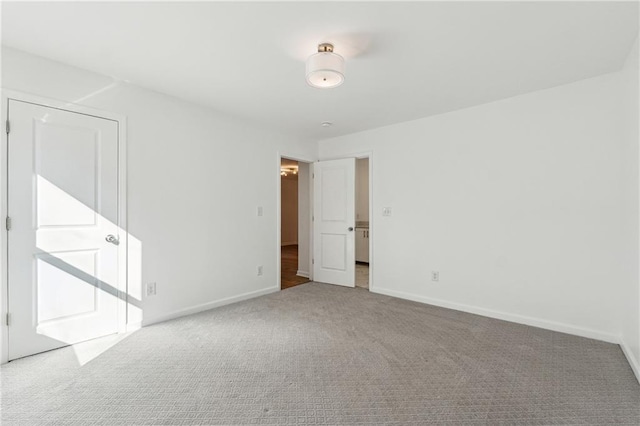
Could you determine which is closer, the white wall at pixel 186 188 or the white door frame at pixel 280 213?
the white wall at pixel 186 188

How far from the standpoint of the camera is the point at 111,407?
73.4 inches

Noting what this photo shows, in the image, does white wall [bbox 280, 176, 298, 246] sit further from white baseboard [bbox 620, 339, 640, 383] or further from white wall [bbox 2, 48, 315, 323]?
white baseboard [bbox 620, 339, 640, 383]

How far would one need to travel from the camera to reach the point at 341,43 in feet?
7.39

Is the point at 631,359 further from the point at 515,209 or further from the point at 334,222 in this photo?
the point at 334,222

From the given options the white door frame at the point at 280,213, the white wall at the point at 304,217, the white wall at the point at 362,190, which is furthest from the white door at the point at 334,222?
the white wall at the point at 362,190

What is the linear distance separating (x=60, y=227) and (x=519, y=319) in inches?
177

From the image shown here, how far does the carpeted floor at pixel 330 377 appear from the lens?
1809 millimetres

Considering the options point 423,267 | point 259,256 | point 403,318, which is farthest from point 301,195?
point 403,318

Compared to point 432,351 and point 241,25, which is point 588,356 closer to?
point 432,351

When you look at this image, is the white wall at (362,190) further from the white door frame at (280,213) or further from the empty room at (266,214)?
the empty room at (266,214)

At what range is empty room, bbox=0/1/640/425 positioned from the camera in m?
1.96

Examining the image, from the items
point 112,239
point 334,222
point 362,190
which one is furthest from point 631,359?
point 362,190

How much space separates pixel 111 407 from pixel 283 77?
9.05 feet

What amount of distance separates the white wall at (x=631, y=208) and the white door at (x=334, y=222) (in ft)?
9.80
